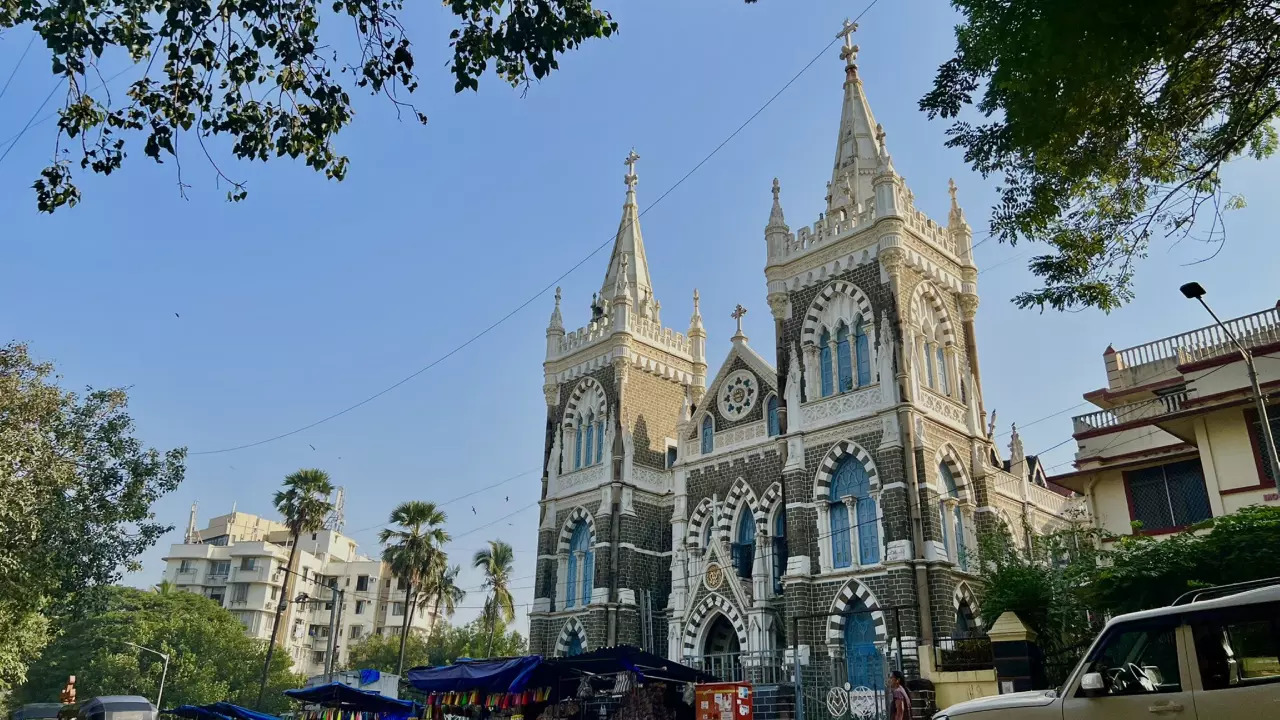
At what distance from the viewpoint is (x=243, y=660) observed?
178ft

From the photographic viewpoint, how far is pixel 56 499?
21875 mm

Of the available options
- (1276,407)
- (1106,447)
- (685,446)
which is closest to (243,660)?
(685,446)

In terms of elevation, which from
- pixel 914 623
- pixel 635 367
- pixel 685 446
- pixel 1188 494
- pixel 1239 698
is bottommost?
pixel 1239 698

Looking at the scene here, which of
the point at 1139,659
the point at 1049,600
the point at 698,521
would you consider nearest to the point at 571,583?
the point at 698,521

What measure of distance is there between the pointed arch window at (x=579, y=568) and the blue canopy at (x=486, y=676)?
44.3 ft

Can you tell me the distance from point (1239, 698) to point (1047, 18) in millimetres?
5148

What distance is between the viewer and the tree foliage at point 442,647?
58.2 meters

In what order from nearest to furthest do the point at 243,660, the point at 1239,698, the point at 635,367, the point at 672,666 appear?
the point at 1239,698, the point at 672,666, the point at 635,367, the point at 243,660

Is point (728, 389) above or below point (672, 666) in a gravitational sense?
above

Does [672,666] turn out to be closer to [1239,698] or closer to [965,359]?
[1239,698]

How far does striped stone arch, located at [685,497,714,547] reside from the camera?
3114 centimetres

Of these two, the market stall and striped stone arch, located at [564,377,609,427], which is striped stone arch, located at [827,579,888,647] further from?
striped stone arch, located at [564,377,609,427]

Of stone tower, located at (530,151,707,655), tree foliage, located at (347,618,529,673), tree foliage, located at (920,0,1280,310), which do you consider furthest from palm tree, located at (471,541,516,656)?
tree foliage, located at (920,0,1280,310)

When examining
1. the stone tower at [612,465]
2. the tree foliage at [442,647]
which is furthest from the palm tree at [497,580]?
the stone tower at [612,465]
